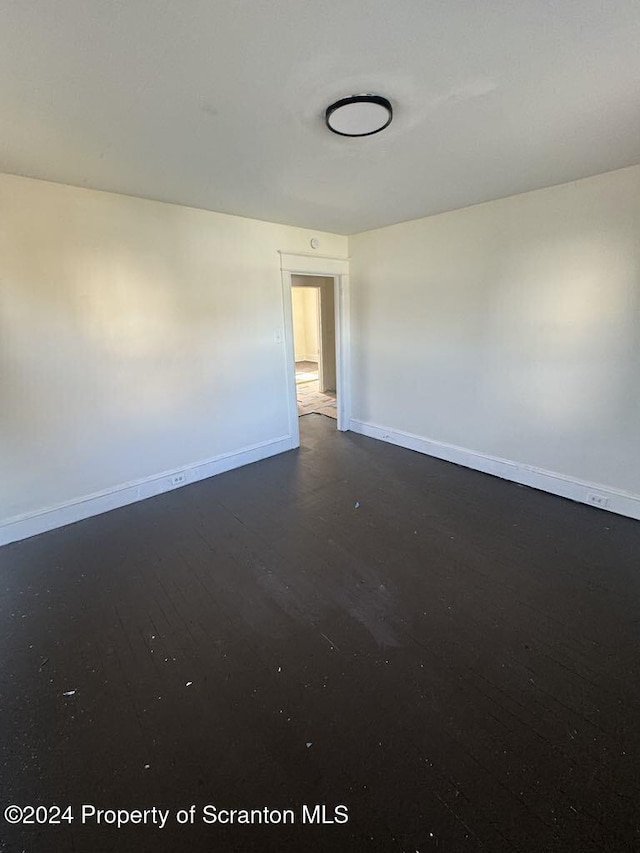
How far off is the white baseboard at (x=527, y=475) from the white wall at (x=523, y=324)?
63mm

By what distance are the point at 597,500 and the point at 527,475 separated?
1.79ft

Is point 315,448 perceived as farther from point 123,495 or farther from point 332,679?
point 332,679

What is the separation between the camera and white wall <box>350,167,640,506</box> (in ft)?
8.86

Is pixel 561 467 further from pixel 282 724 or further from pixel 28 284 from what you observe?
pixel 28 284

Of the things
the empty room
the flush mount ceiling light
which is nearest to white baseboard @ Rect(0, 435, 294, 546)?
the empty room

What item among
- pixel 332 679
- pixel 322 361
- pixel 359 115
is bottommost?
pixel 332 679

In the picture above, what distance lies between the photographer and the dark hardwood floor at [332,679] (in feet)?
3.95

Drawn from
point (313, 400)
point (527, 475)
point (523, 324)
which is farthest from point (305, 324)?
point (527, 475)

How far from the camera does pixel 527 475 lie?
3383mm

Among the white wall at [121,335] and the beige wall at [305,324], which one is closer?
the white wall at [121,335]

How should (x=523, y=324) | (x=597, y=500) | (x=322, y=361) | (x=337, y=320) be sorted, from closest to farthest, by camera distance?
1. (x=597, y=500)
2. (x=523, y=324)
3. (x=337, y=320)
4. (x=322, y=361)

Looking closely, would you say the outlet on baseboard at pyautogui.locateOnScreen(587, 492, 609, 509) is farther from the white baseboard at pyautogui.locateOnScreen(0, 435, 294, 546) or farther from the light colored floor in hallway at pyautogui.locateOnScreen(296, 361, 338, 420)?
the light colored floor in hallway at pyautogui.locateOnScreen(296, 361, 338, 420)

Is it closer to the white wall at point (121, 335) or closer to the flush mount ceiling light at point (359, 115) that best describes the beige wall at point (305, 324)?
the white wall at point (121, 335)

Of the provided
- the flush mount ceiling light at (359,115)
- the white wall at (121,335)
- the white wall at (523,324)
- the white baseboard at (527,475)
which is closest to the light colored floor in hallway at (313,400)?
the white baseboard at (527,475)
